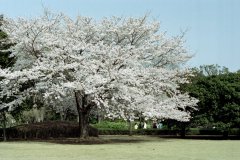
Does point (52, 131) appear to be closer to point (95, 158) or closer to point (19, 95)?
point (19, 95)

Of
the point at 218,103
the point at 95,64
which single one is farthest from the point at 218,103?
the point at 95,64

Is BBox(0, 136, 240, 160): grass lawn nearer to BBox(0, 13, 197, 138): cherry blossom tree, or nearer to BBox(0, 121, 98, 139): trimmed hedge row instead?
BBox(0, 13, 197, 138): cherry blossom tree

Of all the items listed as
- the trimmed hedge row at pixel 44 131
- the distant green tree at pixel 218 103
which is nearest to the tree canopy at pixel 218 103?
the distant green tree at pixel 218 103

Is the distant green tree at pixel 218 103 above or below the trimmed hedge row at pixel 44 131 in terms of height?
above

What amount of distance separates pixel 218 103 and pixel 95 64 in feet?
41.5

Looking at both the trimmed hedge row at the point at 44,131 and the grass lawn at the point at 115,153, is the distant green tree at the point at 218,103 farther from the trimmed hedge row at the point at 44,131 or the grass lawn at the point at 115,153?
the grass lawn at the point at 115,153

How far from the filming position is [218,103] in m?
34.8

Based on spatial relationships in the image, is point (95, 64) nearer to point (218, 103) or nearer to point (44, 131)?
point (44, 131)

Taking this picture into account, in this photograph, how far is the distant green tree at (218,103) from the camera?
34.0m

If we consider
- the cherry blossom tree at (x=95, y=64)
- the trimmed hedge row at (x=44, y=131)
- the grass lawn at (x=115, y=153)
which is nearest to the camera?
the grass lawn at (x=115, y=153)

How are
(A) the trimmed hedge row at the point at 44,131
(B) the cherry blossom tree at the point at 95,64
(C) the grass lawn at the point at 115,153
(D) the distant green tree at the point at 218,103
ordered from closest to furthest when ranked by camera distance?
1. (C) the grass lawn at the point at 115,153
2. (B) the cherry blossom tree at the point at 95,64
3. (A) the trimmed hedge row at the point at 44,131
4. (D) the distant green tree at the point at 218,103

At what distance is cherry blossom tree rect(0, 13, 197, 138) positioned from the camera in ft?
83.8

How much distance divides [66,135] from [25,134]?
12.0ft

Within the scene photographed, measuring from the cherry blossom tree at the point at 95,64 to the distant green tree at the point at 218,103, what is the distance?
6296mm
